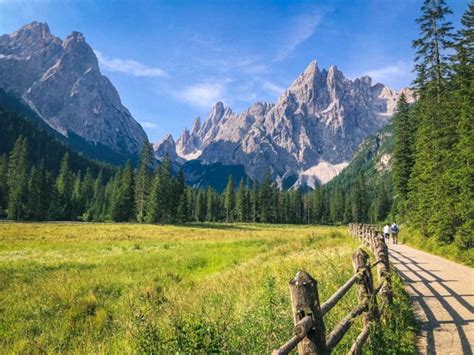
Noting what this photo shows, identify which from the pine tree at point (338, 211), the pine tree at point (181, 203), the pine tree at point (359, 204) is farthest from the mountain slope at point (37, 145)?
the pine tree at point (359, 204)

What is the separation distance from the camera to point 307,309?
147 inches

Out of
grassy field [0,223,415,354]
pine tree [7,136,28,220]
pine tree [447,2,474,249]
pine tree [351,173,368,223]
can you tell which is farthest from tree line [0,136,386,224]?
pine tree [447,2,474,249]

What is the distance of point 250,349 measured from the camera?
5684 millimetres

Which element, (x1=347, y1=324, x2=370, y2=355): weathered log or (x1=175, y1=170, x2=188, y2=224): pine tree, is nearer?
(x1=347, y1=324, x2=370, y2=355): weathered log

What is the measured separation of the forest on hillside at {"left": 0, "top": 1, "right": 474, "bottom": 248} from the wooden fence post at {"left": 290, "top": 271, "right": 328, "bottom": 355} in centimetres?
1757

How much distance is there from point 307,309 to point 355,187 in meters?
132

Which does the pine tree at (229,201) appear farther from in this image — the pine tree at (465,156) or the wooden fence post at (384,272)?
the wooden fence post at (384,272)

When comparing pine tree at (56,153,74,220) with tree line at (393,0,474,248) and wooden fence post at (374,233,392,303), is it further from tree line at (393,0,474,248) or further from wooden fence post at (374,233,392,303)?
wooden fence post at (374,233,392,303)

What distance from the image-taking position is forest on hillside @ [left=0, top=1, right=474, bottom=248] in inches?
848

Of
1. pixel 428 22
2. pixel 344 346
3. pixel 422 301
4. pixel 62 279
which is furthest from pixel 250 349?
pixel 428 22

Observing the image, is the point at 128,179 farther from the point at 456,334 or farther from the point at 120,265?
the point at 456,334

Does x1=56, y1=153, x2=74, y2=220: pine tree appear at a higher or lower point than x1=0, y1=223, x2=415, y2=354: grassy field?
higher

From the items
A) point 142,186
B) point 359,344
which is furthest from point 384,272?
point 142,186

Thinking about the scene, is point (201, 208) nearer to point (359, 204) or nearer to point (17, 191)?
point (17, 191)
